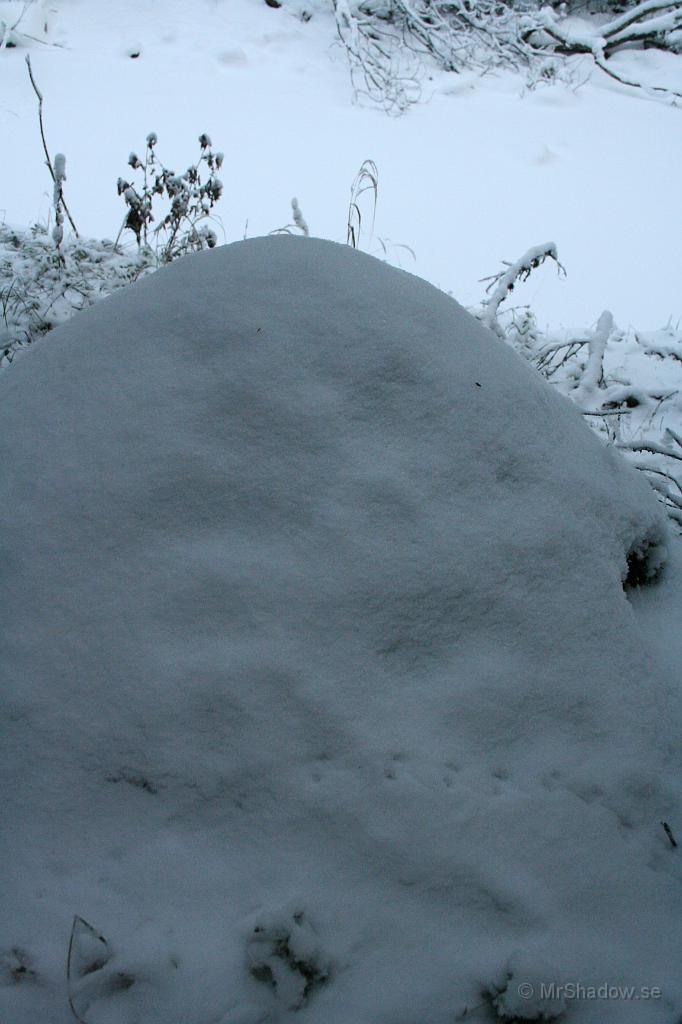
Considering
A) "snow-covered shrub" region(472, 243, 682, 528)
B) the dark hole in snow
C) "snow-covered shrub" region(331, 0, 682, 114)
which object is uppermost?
"snow-covered shrub" region(331, 0, 682, 114)

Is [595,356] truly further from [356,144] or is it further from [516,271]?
[356,144]

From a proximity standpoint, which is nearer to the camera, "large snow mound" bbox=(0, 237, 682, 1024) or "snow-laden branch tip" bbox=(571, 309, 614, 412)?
"large snow mound" bbox=(0, 237, 682, 1024)

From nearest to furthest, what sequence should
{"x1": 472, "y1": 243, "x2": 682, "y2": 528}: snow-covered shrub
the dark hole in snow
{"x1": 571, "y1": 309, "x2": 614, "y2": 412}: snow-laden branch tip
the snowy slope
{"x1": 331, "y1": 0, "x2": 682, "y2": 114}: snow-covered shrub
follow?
the dark hole in snow
{"x1": 472, "y1": 243, "x2": 682, "y2": 528}: snow-covered shrub
{"x1": 571, "y1": 309, "x2": 614, "y2": 412}: snow-laden branch tip
the snowy slope
{"x1": 331, "y1": 0, "x2": 682, "y2": 114}: snow-covered shrub

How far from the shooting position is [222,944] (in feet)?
3.26

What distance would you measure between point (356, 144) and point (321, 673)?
6.38m

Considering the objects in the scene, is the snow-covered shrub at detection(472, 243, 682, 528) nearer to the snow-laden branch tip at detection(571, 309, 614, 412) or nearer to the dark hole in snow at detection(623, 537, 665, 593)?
the snow-laden branch tip at detection(571, 309, 614, 412)

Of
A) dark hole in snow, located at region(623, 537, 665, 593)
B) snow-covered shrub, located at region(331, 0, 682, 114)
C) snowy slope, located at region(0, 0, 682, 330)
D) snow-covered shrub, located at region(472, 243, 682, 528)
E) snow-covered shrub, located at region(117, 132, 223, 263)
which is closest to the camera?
dark hole in snow, located at region(623, 537, 665, 593)

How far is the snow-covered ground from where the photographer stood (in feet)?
3.30

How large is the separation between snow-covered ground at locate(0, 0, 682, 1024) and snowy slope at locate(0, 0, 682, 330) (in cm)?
318

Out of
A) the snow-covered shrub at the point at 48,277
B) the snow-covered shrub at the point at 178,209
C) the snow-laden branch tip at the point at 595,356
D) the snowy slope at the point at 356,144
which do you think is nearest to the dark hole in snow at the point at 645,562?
the snow-laden branch tip at the point at 595,356

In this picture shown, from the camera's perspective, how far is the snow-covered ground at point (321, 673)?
1007mm

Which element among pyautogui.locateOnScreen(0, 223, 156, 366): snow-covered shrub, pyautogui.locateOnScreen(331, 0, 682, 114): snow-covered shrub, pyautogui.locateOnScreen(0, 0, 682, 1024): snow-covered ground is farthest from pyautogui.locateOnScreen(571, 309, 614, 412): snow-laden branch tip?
pyautogui.locateOnScreen(331, 0, 682, 114): snow-covered shrub

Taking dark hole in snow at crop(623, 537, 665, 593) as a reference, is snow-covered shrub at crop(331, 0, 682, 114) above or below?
above

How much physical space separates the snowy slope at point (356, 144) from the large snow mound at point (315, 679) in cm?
321
